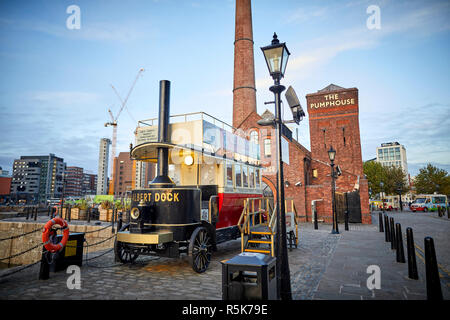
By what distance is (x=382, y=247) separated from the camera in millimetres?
9617

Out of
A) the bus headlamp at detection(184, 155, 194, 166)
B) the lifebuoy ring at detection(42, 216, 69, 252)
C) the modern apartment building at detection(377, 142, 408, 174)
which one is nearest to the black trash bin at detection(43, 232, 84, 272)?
the lifebuoy ring at detection(42, 216, 69, 252)

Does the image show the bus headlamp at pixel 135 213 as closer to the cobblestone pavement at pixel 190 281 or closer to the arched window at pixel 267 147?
the cobblestone pavement at pixel 190 281

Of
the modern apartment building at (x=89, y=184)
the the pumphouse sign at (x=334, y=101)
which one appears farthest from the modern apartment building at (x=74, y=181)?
the the pumphouse sign at (x=334, y=101)

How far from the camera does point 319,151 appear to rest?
24.2m

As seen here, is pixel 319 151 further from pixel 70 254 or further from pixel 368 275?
pixel 70 254

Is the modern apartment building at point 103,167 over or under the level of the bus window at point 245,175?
over

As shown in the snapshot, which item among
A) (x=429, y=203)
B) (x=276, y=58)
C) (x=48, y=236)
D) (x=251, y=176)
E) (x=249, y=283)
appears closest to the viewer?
(x=249, y=283)

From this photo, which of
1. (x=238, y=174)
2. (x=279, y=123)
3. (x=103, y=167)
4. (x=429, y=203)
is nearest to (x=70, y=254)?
(x=238, y=174)

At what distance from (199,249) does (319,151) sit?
66.3 feet

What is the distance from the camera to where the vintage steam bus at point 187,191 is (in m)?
6.61

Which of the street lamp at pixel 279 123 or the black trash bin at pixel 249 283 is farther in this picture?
the street lamp at pixel 279 123

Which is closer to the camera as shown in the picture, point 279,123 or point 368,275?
point 279,123

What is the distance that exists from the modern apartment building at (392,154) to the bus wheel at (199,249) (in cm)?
14033
